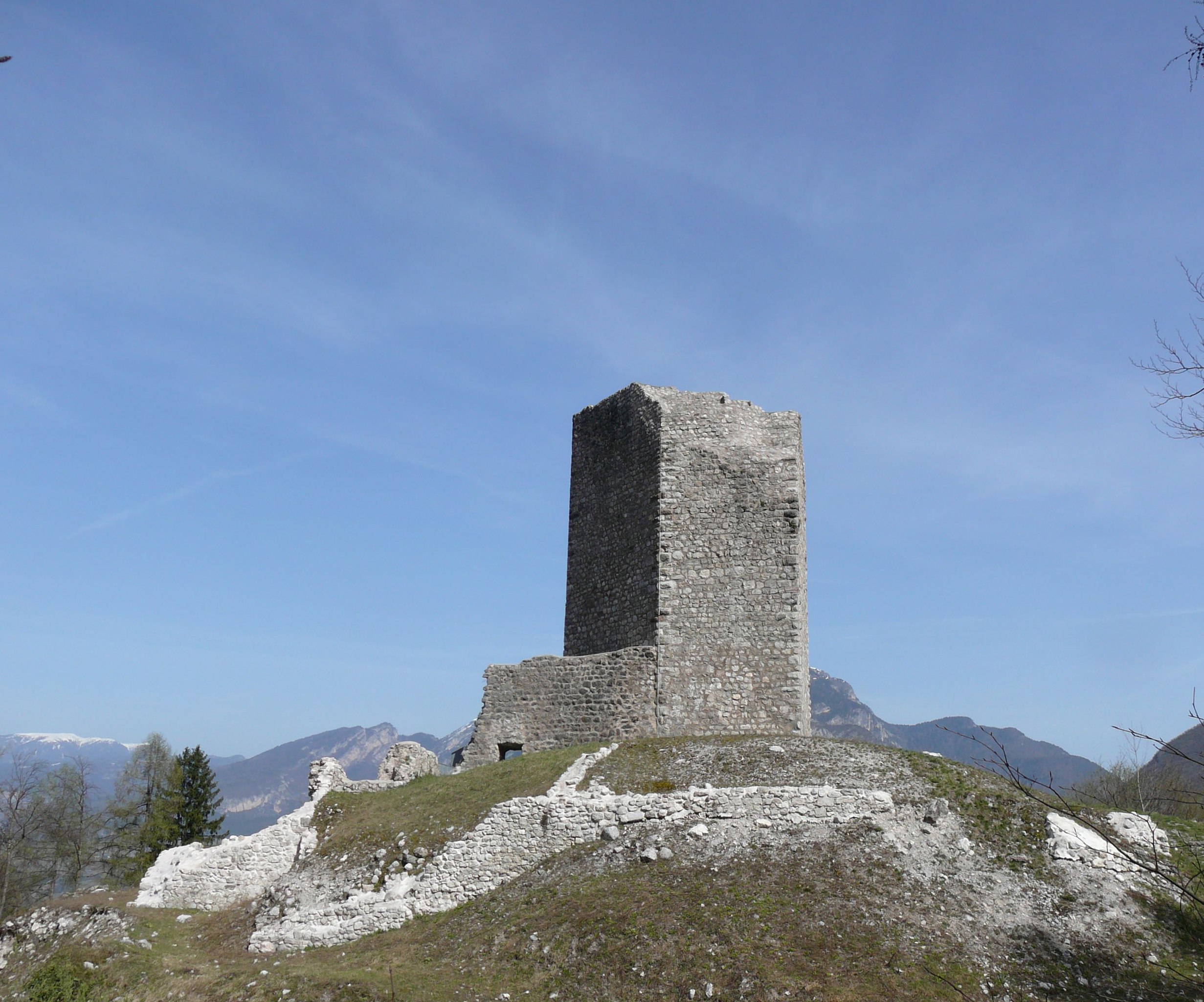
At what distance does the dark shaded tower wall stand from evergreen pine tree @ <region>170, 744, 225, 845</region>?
20647mm

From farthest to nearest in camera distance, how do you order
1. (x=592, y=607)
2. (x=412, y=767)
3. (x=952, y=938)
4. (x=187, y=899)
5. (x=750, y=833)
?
(x=592, y=607) → (x=412, y=767) → (x=187, y=899) → (x=750, y=833) → (x=952, y=938)

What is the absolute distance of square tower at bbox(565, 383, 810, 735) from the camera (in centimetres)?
2280

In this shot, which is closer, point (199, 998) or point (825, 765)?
point (199, 998)

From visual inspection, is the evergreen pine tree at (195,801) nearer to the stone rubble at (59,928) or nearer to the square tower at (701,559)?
the stone rubble at (59,928)

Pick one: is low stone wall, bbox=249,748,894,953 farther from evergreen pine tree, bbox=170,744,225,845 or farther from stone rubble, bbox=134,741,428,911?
evergreen pine tree, bbox=170,744,225,845

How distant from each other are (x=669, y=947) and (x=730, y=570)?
11.6 m

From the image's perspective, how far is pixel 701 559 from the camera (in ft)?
78.4

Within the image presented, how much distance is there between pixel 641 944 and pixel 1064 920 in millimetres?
6601

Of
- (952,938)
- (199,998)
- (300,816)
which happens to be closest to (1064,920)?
(952,938)

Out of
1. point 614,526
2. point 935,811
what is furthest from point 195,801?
point 935,811

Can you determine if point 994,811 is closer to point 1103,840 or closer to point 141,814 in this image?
point 1103,840

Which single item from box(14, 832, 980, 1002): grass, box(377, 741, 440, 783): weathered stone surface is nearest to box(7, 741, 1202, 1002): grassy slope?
box(14, 832, 980, 1002): grass

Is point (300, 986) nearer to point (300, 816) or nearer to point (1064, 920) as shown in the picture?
point (300, 816)

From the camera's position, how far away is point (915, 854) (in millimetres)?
15195
